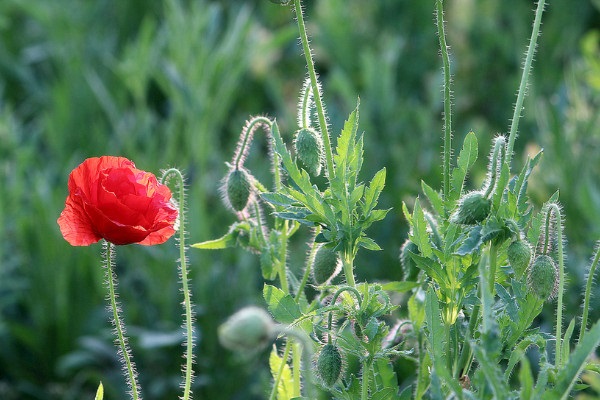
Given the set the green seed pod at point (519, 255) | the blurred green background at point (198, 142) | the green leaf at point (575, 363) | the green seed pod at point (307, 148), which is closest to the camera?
the green leaf at point (575, 363)

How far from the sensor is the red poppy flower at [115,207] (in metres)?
1.05

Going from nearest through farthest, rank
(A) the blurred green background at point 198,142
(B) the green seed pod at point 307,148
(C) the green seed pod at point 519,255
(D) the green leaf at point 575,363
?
1. (D) the green leaf at point 575,363
2. (C) the green seed pod at point 519,255
3. (B) the green seed pod at point 307,148
4. (A) the blurred green background at point 198,142

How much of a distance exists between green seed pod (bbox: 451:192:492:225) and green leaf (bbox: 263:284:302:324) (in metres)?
0.19

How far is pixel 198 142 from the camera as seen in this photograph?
282 centimetres

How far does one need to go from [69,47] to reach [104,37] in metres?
0.36

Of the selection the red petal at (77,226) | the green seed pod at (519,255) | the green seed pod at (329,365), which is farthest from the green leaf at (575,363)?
the red petal at (77,226)

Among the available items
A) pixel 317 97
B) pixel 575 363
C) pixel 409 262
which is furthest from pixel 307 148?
pixel 575 363

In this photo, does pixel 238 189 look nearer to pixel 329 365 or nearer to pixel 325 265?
pixel 325 265

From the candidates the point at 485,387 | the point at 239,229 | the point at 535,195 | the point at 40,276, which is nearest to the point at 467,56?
the point at 535,195

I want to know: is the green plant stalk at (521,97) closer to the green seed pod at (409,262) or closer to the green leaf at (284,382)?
the green seed pod at (409,262)

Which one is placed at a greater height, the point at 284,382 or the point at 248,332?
the point at 248,332

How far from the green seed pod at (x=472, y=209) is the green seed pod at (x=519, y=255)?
4 centimetres

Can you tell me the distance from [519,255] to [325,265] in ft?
0.77

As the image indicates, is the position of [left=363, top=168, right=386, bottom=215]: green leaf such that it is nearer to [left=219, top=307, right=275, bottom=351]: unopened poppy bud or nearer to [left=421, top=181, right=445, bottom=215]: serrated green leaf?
[left=421, top=181, right=445, bottom=215]: serrated green leaf
